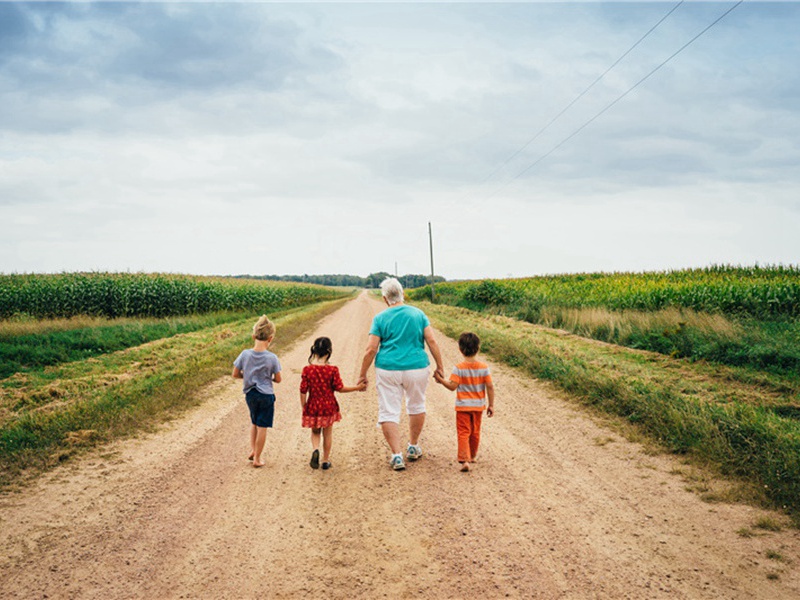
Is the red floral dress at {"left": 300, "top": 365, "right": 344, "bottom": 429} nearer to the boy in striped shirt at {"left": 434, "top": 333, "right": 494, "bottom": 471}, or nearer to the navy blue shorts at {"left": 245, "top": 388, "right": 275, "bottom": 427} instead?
the navy blue shorts at {"left": 245, "top": 388, "right": 275, "bottom": 427}

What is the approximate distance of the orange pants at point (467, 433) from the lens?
19.0 feet

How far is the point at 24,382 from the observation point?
1087 cm

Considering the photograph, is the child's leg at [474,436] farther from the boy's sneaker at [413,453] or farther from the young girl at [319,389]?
the young girl at [319,389]

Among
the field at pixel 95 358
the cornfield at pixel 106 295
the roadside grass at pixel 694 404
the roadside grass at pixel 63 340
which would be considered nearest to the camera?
the roadside grass at pixel 694 404

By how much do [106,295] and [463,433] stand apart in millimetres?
24988

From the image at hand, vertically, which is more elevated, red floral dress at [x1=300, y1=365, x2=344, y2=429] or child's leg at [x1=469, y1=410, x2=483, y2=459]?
red floral dress at [x1=300, y1=365, x2=344, y2=429]

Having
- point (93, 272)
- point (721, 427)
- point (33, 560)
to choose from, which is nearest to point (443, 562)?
point (33, 560)

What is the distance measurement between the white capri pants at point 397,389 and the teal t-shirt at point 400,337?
0.23 ft

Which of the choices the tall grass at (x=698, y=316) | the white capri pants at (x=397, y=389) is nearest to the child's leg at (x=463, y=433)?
the white capri pants at (x=397, y=389)

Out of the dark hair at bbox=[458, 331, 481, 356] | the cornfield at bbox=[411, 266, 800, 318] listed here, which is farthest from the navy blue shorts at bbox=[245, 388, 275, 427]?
the cornfield at bbox=[411, 266, 800, 318]

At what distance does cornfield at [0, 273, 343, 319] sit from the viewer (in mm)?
23938

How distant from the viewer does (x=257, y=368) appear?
19.4ft

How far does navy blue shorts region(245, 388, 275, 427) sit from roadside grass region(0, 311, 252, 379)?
30.5ft

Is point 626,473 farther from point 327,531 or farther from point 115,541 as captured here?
point 115,541
